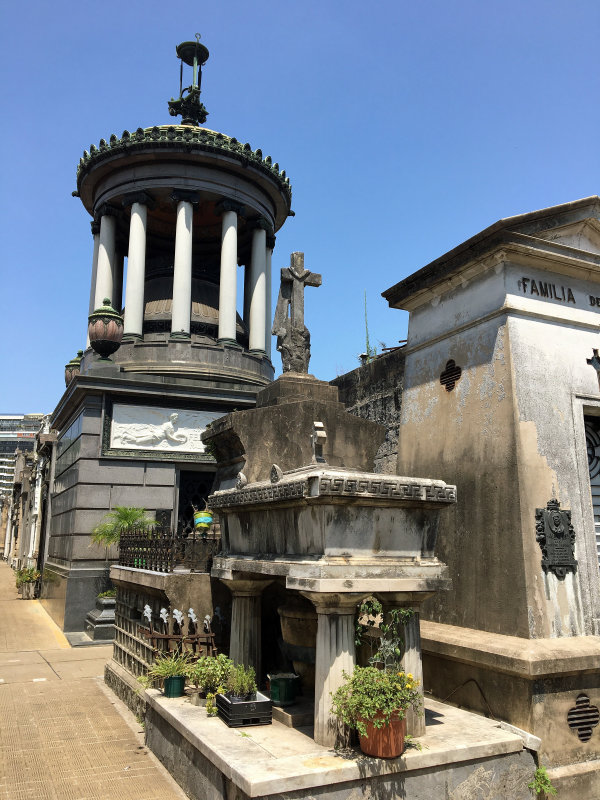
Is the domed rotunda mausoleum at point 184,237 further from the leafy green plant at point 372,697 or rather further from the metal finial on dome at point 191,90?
the leafy green plant at point 372,697

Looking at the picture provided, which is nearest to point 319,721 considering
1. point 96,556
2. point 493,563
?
point 493,563

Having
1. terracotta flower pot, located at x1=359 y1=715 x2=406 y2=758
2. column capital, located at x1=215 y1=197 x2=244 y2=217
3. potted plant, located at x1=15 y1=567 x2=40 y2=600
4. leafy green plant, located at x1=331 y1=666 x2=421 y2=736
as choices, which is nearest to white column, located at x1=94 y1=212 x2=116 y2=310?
column capital, located at x1=215 y1=197 x2=244 y2=217

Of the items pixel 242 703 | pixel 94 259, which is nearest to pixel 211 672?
pixel 242 703

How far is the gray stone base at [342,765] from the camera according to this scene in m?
5.96

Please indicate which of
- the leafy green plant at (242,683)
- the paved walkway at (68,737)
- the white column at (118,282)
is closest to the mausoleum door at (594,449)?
the leafy green plant at (242,683)

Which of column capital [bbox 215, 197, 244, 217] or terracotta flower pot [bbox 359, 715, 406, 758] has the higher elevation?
column capital [bbox 215, 197, 244, 217]

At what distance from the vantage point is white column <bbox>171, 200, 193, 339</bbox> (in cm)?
2458

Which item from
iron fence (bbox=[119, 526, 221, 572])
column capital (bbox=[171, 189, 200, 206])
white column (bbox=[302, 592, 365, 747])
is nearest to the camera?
white column (bbox=[302, 592, 365, 747])

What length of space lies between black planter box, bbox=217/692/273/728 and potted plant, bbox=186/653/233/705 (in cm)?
68

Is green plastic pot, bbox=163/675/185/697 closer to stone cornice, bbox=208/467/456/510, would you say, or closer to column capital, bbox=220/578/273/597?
column capital, bbox=220/578/273/597

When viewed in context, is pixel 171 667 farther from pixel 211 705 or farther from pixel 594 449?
pixel 594 449

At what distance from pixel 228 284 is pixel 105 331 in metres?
6.32

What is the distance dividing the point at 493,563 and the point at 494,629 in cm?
82

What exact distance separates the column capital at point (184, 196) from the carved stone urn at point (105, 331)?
6387 mm
